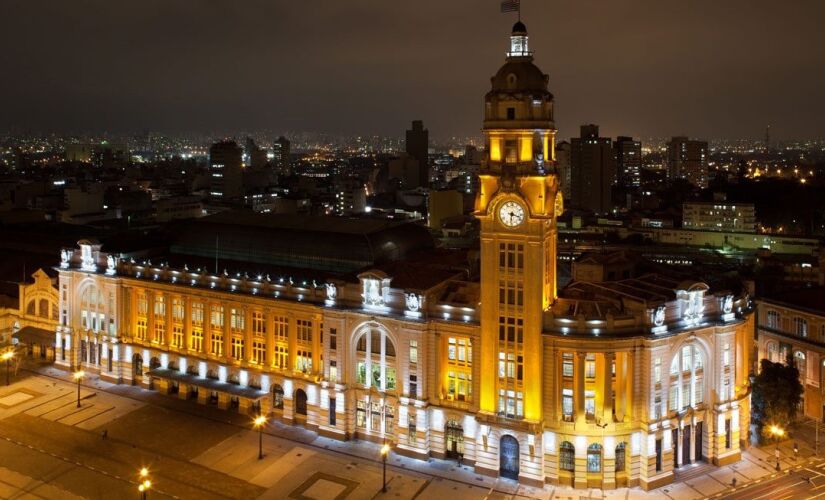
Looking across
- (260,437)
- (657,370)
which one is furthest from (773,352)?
(260,437)

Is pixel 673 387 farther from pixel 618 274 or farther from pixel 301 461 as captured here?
pixel 301 461

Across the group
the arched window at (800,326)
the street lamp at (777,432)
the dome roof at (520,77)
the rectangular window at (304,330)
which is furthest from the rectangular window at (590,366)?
the arched window at (800,326)

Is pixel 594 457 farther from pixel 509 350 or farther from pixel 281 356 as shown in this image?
pixel 281 356

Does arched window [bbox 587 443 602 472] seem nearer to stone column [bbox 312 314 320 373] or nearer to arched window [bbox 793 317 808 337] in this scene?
stone column [bbox 312 314 320 373]

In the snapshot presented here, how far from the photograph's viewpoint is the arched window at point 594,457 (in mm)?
70812

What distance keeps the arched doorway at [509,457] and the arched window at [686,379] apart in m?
14.9

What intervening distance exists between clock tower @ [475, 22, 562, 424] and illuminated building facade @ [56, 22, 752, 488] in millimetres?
135

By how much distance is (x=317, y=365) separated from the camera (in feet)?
276

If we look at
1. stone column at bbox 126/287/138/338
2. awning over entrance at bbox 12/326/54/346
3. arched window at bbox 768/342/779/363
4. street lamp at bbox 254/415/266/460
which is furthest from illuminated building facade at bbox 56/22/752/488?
awning over entrance at bbox 12/326/54/346

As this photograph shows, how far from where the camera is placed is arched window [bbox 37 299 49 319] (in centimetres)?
10950

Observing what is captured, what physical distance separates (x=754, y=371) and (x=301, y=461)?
5462 centimetres

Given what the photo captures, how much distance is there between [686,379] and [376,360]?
3022 cm

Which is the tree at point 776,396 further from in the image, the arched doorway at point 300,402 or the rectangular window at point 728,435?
the arched doorway at point 300,402

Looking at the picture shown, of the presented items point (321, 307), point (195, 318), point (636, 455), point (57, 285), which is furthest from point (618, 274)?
point (57, 285)
